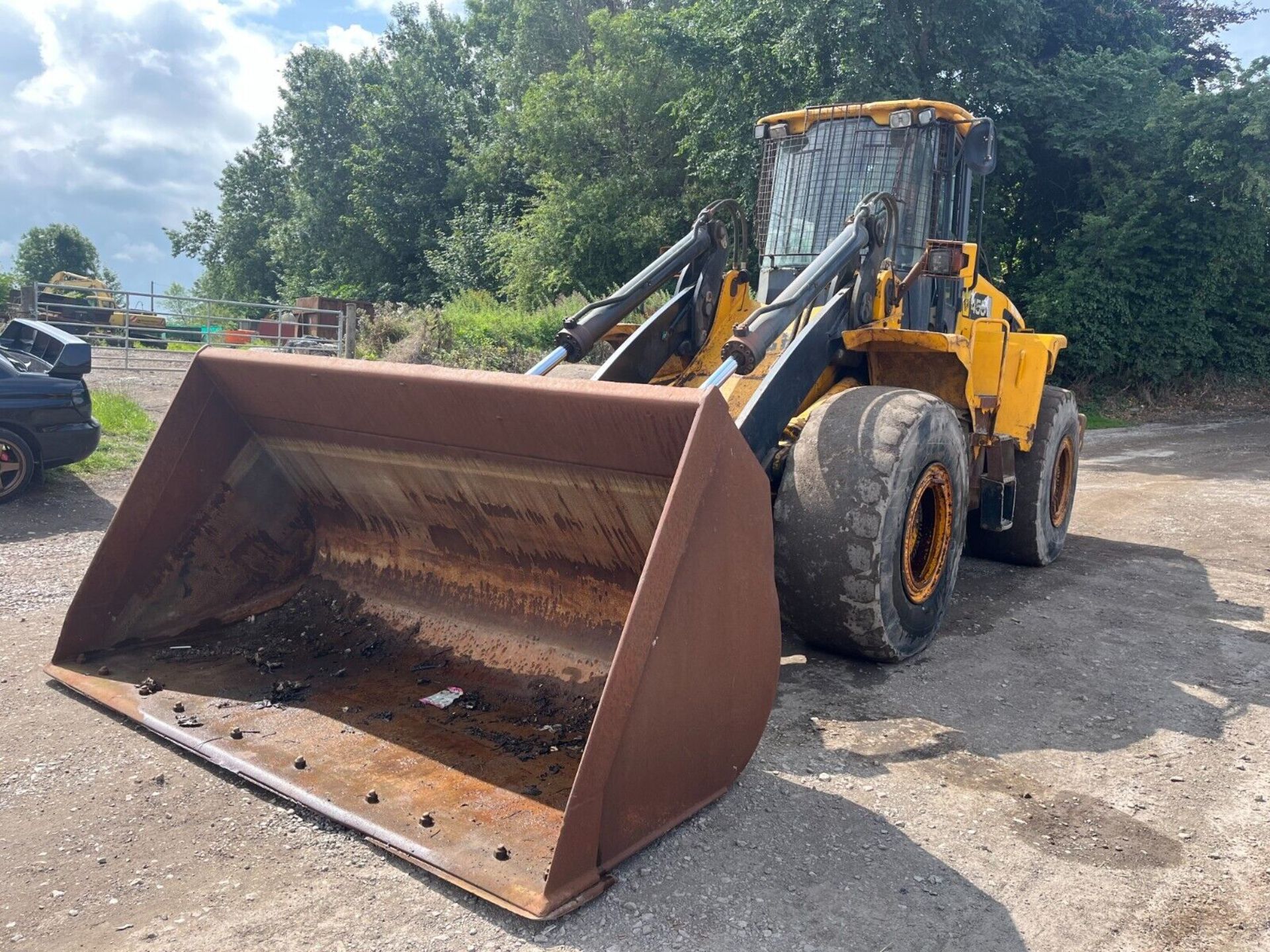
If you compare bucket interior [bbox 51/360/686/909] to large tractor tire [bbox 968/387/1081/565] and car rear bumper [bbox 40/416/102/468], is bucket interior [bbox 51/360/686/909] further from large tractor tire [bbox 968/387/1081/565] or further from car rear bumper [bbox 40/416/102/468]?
car rear bumper [bbox 40/416/102/468]

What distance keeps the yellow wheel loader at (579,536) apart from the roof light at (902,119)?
0.02 m

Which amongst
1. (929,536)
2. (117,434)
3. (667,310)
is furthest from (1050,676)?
(117,434)

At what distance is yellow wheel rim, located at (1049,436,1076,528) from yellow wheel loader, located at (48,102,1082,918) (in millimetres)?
1495

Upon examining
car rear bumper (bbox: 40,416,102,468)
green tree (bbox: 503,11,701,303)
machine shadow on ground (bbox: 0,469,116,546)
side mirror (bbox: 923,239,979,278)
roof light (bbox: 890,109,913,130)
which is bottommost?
machine shadow on ground (bbox: 0,469,116,546)

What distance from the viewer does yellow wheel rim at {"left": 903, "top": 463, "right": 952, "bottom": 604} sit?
4.97 meters

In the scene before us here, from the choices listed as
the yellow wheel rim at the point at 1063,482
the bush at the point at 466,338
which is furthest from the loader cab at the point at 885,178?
the bush at the point at 466,338

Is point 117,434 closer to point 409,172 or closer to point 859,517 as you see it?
point 859,517

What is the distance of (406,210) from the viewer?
3444 cm

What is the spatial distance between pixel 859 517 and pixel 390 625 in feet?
6.89

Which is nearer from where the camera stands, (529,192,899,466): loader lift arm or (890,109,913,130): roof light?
(529,192,899,466): loader lift arm

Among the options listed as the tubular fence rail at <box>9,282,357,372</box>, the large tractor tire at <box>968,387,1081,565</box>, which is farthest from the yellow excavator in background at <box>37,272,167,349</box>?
the large tractor tire at <box>968,387,1081,565</box>

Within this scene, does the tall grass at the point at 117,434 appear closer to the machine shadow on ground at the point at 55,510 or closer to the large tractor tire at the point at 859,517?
the machine shadow on ground at the point at 55,510

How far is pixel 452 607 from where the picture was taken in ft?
15.2

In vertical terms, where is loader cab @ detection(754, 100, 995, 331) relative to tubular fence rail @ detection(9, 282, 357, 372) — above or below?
above
